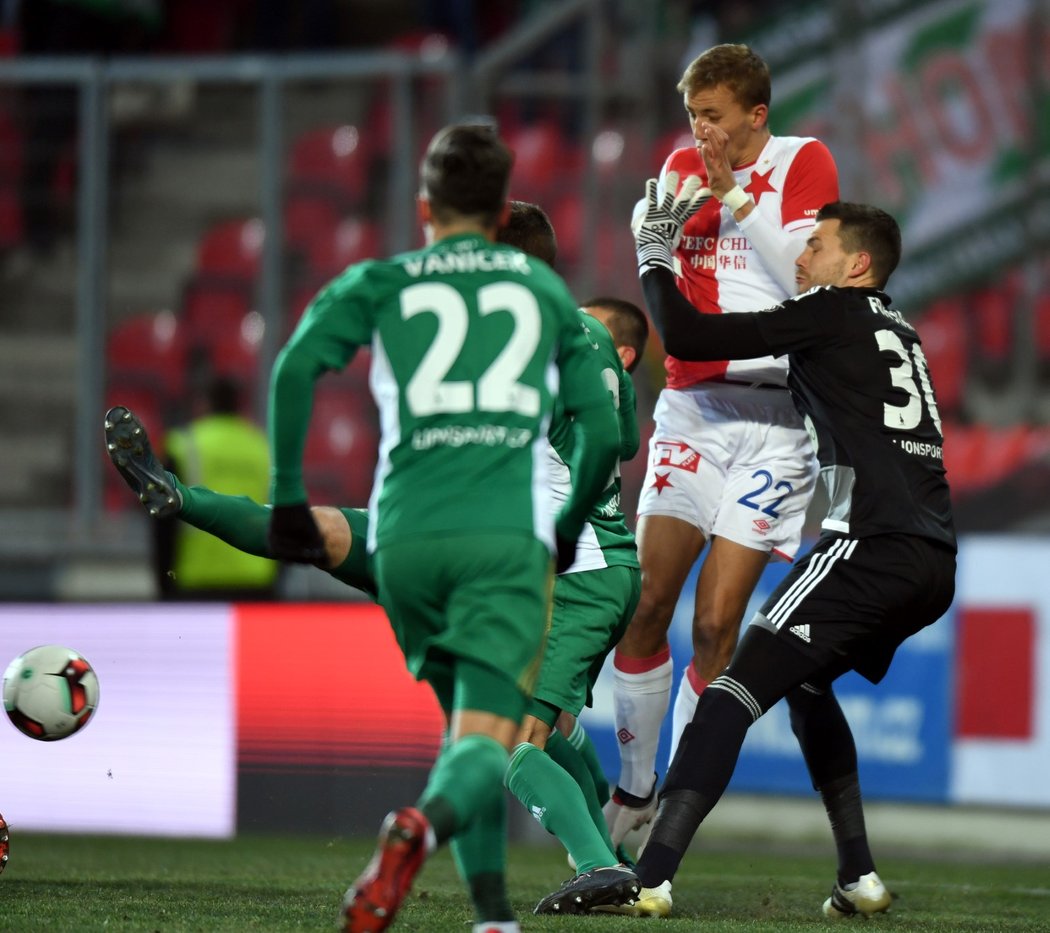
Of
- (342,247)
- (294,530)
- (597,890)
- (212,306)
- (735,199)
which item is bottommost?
(597,890)

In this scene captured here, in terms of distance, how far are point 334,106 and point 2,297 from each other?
2457mm

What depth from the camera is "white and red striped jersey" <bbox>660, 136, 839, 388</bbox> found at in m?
5.43

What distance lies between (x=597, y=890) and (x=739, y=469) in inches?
57.8

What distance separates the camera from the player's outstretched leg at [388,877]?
3.28m

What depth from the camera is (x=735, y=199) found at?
5195 mm

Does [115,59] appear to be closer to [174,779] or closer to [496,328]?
[174,779]

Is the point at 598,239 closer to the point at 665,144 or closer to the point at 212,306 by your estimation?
the point at 665,144

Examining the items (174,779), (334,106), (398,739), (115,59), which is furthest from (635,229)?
(115,59)

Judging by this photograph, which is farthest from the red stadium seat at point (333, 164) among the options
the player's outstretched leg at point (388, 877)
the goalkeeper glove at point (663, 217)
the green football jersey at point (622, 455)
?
the player's outstretched leg at point (388, 877)

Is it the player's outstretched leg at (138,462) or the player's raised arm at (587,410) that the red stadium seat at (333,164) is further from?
the player's raised arm at (587,410)

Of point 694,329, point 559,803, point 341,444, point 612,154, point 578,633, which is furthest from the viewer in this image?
point 612,154

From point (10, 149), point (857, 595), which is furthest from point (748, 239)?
point (10, 149)

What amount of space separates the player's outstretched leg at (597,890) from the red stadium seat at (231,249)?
7224 mm

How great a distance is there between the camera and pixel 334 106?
10.9 m
